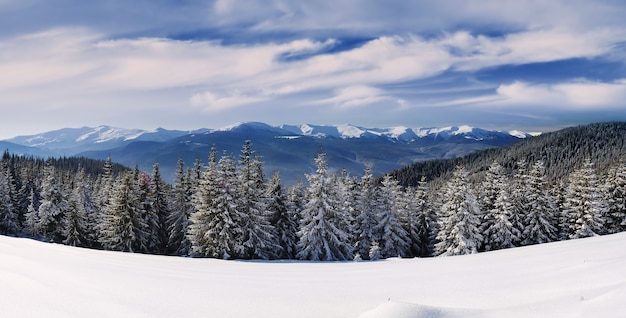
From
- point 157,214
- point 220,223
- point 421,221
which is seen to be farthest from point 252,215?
point 421,221

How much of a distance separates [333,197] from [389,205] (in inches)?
284

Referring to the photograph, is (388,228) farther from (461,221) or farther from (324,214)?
(324,214)

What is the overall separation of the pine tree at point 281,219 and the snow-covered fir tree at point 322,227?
151 inches

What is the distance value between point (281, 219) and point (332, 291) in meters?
26.9

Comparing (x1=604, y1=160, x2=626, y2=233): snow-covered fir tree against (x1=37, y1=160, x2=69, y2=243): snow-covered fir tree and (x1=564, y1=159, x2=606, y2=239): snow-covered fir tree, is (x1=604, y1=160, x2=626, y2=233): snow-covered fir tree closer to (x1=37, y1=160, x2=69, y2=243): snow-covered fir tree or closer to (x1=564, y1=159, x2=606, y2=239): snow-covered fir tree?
(x1=564, y1=159, x2=606, y2=239): snow-covered fir tree

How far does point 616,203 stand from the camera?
1405 inches

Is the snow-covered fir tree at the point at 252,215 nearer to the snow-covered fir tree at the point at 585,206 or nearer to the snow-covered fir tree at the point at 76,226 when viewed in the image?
the snow-covered fir tree at the point at 76,226

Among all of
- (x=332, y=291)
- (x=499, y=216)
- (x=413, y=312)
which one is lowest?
(x=499, y=216)

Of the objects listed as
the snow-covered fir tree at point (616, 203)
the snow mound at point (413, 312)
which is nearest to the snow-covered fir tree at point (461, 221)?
the snow-covered fir tree at point (616, 203)

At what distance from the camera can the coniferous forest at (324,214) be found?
2950 cm

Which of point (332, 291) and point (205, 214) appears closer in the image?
point (332, 291)

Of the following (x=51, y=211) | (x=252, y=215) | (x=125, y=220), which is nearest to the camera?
(x=252, y=215)

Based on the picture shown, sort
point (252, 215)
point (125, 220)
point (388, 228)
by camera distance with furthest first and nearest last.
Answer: point (388, 228)
point (125, 220)
point (252, 215)

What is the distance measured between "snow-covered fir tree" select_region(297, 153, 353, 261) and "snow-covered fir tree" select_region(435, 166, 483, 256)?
965 cm
